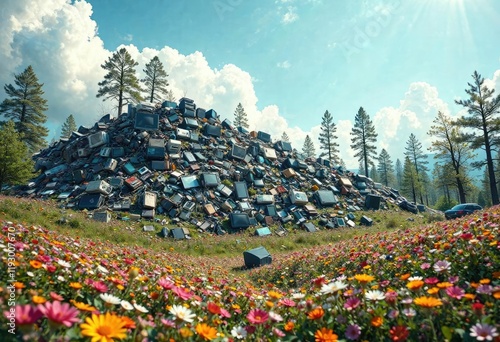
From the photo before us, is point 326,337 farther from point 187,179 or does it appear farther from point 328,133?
point 328,133

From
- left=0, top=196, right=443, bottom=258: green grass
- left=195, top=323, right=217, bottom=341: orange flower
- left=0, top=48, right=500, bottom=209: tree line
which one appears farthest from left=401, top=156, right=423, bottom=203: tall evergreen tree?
left=195, top=323, right=217, bottom=341: orange flower

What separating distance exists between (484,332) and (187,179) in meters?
20.9

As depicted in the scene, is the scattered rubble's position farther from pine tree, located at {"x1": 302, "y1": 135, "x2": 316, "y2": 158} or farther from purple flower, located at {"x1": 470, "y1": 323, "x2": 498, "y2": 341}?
pine tree, located at {"x1": 302, "y1": 135, "x2": 316, "y2": 158}

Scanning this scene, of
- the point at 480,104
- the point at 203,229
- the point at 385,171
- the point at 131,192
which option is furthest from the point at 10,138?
the point at 385,171

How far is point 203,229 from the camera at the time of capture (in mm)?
18234

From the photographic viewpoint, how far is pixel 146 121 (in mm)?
24703

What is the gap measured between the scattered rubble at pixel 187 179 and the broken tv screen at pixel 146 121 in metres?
0.09

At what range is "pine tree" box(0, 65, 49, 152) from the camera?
35.9 meters

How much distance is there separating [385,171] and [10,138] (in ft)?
252

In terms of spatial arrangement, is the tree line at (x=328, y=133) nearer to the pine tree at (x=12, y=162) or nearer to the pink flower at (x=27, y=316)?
the pine tree at (x=12, y=162)

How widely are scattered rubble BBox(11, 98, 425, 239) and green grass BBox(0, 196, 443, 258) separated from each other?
913 millimetres

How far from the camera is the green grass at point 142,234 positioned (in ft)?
40.3

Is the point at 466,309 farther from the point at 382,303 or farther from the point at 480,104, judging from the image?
the point at 480,104

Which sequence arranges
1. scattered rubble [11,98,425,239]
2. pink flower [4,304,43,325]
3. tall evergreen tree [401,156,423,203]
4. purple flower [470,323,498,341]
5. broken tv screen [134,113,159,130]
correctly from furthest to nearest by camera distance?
1. tall evergreen tree [401,156,423,203]
2. broken tv screen [134,113,159,130]
3. scattered rubble [11,98,425,239]
4. purple flower [470,323,498,341]
5. pink flower [4,304,43,325]
